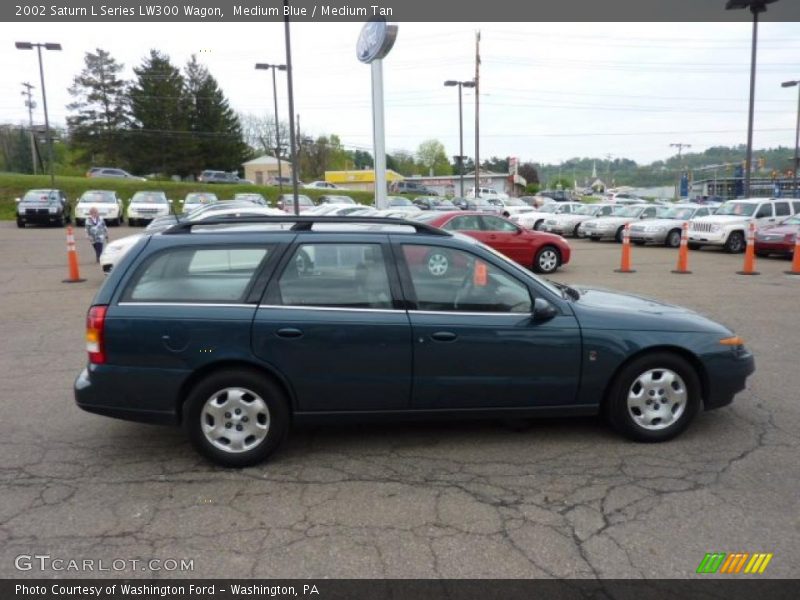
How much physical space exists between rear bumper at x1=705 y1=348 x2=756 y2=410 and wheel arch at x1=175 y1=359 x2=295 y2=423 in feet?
9.73

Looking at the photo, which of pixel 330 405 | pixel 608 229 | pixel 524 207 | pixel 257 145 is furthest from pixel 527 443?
pixel 257 145

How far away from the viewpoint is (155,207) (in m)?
28.1

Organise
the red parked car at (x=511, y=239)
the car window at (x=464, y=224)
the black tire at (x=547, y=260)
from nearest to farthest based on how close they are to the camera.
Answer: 1. the car window at (x=464, y=224)
2. the red parked car at (x=511, y=239)
3. the black tire at (x=547, y=260)

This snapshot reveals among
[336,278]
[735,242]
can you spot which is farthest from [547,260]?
[336,278]

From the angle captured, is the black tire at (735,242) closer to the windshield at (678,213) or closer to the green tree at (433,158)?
the windshield at (678,213)

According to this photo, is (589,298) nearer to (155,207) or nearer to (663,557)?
(663,557)

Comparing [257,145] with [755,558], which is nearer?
[755,558]

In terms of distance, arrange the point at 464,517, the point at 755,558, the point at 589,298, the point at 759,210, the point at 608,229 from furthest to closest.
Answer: the point at 608,229
the point at 759,210
the point at 589,298
the point at 464,517
the point at 755,558

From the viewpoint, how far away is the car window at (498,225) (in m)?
13.9

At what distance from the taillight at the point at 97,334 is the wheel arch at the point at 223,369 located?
550 mm

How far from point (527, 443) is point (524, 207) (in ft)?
119

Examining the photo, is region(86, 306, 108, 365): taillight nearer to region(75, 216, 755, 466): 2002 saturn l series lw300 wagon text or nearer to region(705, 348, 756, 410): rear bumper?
region(75, 216, 755, 466): 2002 saturn l series lw300 wagon text

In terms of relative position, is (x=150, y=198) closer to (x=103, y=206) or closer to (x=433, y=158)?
(x=103, y=206)

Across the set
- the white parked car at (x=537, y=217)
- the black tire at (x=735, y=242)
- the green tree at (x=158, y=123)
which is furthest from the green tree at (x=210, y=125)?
the black tire at (x=735, y=242)
